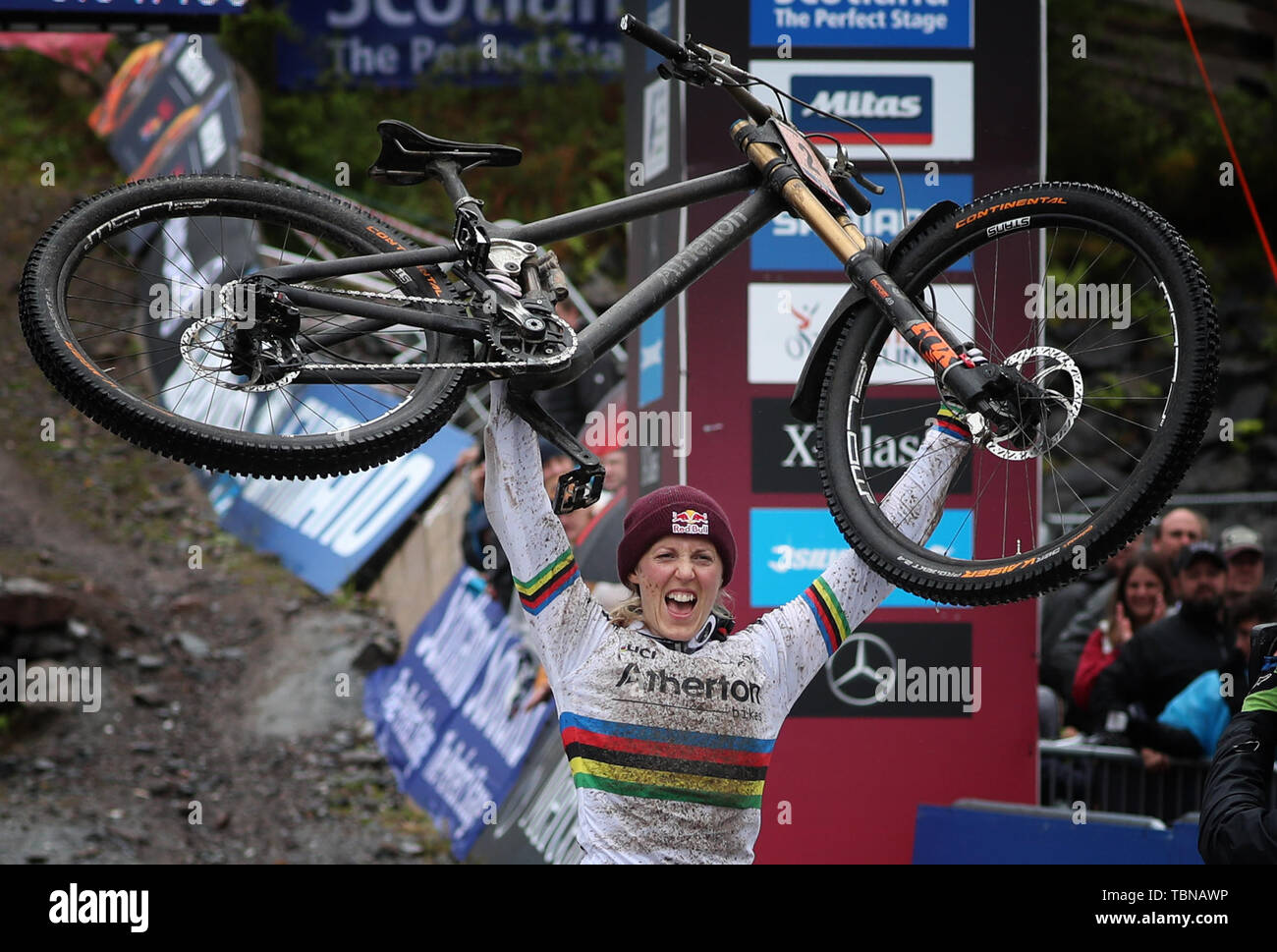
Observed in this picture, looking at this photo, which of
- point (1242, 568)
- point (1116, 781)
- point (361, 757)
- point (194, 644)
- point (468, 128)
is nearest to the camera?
point (1116, 781)

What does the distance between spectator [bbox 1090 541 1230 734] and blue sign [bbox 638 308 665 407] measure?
7.27 feet

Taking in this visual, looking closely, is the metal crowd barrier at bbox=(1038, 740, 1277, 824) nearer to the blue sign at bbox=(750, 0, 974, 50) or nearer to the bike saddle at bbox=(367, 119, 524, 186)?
the blue sign at bbox=(750, 0, 974, 50)

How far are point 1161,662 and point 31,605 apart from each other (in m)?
7.61

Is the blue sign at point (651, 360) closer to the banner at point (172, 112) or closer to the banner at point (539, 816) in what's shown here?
the banner at point (539, 816)

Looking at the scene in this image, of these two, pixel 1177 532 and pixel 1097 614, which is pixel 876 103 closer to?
pixel 1177 532

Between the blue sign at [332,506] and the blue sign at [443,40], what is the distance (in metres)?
5.27

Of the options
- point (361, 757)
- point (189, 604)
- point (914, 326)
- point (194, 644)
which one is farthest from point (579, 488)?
point (189, 604)

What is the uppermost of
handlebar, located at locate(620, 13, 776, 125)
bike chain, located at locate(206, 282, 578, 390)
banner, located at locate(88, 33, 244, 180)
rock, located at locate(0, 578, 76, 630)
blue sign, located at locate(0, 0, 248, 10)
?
banner, located at locate(88, 33, 244, 180)

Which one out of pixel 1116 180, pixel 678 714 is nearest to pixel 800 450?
pixel 678 714

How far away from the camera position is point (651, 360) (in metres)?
6.70

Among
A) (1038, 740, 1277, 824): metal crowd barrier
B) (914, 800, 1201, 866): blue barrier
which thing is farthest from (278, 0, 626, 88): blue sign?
(914, 800, 1201, 866): blue barrier

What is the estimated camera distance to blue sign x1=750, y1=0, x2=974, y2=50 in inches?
243

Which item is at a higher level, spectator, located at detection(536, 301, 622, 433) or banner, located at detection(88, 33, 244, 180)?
banner, located at detection(88, 33, 244, 180)
